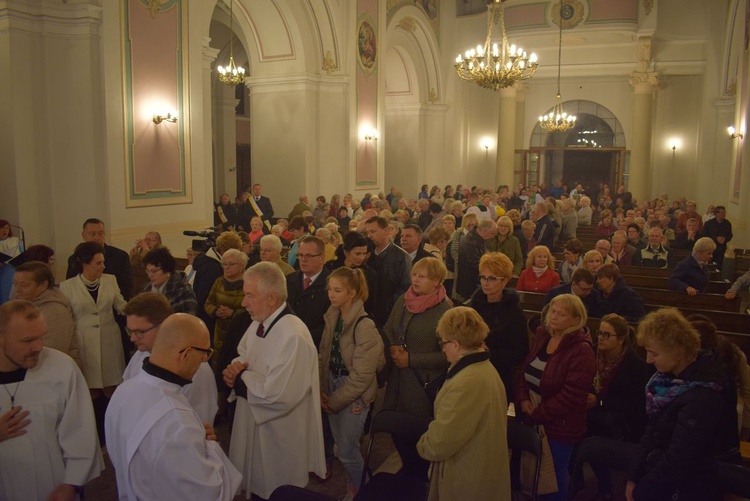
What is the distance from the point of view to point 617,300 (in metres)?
5.23

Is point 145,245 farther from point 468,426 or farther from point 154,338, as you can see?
point 468,426

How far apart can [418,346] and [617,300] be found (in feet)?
6.89

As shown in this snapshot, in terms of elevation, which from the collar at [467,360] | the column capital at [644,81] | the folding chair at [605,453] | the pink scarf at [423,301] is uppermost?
the column capital at [644,81]

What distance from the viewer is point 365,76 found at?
15688 millimetres

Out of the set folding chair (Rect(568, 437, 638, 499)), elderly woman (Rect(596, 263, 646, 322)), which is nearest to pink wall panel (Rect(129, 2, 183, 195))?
elderly woman (Rect(596, 263, 646, 322))

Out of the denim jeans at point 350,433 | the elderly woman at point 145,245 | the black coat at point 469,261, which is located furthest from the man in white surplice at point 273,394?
the black coat at point 469,261

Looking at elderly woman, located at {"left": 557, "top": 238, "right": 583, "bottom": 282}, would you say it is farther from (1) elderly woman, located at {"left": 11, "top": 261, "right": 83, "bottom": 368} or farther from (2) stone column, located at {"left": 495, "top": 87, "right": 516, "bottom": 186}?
(2) stone column, located at {"left": 495, "top": 87, "right": 516, "bottom": 186}

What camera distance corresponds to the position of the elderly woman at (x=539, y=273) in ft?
20.8

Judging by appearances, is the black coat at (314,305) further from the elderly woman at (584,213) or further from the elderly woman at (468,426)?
the elderly woman at (584,213)

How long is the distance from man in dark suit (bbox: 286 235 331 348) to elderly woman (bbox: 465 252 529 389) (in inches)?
41.9

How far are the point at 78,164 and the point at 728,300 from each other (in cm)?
827

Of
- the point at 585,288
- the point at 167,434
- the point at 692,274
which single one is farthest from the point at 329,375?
the point at 692,274

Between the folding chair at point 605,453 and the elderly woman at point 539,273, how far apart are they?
116 inches

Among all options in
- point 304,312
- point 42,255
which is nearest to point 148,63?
point 42,255
